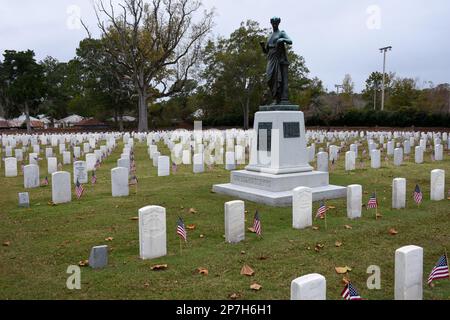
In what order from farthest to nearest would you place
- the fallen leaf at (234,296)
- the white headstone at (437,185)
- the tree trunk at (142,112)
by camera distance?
the tree trunk at (142,112) → the white headstone at (437,185) → the fallen leaf at (234,296)

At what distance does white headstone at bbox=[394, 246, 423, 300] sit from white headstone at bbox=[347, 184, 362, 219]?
3527 mm

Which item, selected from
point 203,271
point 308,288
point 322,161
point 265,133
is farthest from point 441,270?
point 322,161

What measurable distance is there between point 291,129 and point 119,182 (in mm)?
4455

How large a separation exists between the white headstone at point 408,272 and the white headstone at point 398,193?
4.58 metres

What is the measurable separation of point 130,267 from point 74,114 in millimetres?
62261

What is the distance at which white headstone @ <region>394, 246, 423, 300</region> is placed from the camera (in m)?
4.38

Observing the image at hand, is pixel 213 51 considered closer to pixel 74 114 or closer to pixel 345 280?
pixel 74 114

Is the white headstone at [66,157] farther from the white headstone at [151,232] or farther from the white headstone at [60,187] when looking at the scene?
the white headstone at [151,232]

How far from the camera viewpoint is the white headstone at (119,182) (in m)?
10.3

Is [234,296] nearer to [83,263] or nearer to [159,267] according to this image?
[159,267]

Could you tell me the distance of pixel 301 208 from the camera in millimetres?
7473

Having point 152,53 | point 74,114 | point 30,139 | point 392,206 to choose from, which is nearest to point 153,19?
point 152,53

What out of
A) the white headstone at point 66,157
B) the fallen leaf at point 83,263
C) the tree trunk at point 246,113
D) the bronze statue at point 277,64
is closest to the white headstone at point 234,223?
the fallen leaf at point 83,263
